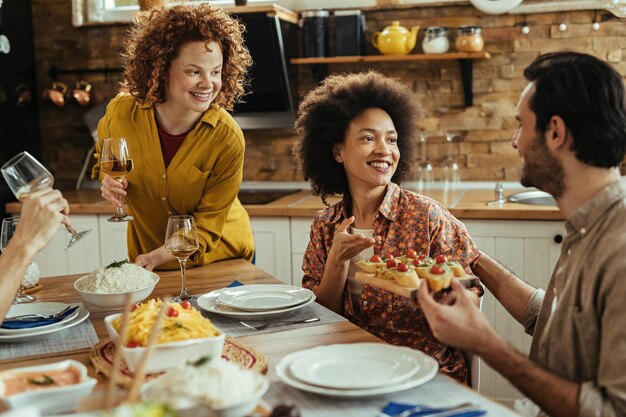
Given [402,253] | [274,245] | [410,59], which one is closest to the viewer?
[402,253]

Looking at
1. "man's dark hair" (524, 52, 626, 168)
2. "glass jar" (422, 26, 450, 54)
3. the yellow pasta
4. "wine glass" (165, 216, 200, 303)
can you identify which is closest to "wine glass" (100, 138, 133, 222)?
"wine glass" (165, 216, 200, 303)

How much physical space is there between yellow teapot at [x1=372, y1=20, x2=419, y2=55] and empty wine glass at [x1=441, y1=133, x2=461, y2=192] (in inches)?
20.6

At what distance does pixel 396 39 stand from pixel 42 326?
2641 millimetres

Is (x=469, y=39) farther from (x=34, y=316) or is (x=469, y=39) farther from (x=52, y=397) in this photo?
(x=52, y=397)

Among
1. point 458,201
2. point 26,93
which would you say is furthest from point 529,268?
point 26,93

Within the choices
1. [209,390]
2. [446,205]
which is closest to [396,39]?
[446,205]

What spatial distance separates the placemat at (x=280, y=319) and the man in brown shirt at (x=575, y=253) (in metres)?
0.44

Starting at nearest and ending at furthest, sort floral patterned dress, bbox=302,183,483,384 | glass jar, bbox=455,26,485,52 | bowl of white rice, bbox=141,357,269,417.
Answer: bowl of white rice, bbox=141,357,269,417
floral patterned dress, bbox=302,183,483,384
glass jar, bbox=455,26,485,52

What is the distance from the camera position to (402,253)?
2410 millimetres

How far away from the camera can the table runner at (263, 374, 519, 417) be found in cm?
143

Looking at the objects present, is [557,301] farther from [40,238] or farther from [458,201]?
[458,201]

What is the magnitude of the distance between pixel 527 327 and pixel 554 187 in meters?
0.58

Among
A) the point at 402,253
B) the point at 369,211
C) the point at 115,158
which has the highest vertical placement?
the point at 115,158

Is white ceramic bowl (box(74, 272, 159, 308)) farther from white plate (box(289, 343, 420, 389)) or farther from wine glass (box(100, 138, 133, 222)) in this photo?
white plate (box(289, 343, 420, 389))
